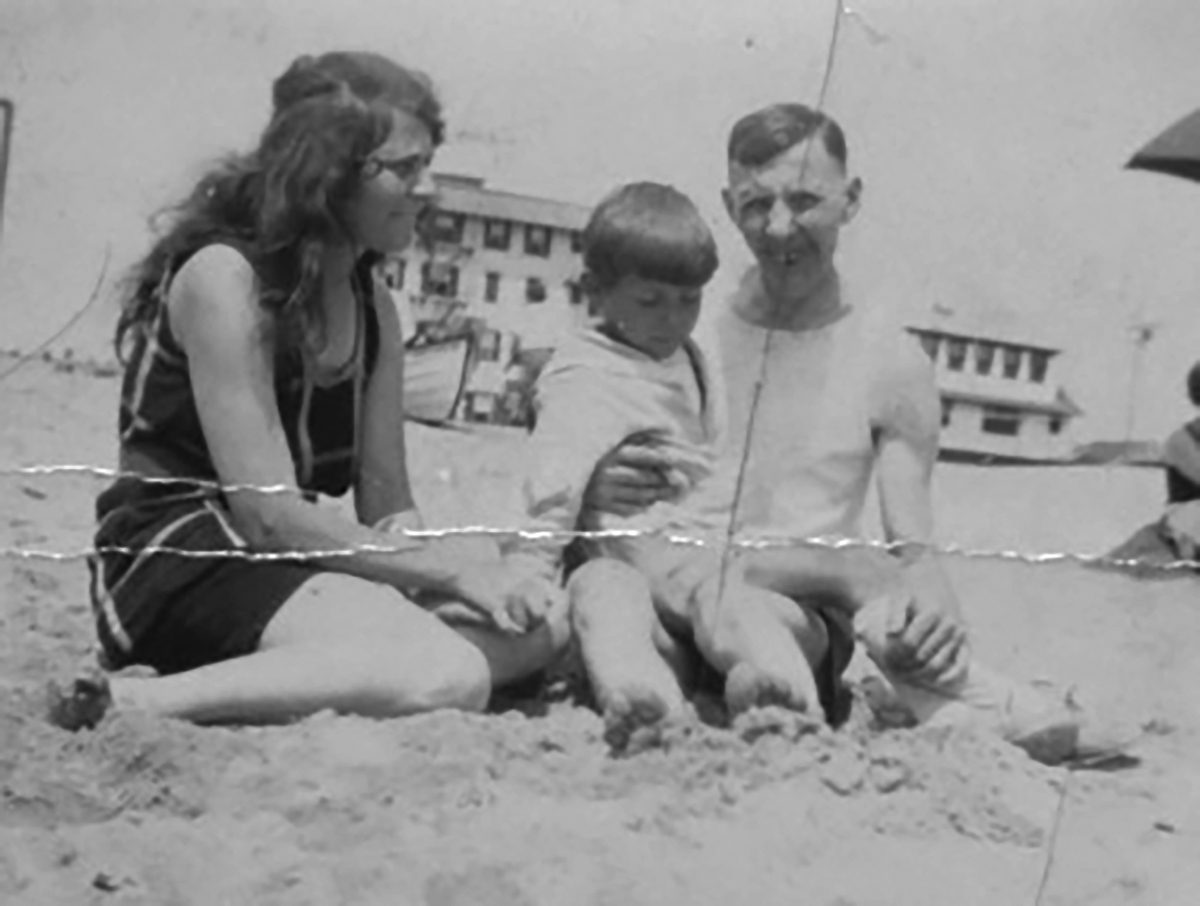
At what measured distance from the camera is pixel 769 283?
228 inches

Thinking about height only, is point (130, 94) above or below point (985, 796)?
above

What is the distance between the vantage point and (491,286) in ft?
18.9

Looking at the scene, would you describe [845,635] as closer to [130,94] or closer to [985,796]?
[985,796]

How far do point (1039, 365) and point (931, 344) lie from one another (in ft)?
0.59

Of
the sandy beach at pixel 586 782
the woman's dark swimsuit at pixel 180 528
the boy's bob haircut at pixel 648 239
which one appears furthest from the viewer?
the boy's bob haircut at pixel 648 239

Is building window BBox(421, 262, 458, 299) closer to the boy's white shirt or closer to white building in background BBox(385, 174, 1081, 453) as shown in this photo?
white building in background BBox(385, 174, 1081, 453)

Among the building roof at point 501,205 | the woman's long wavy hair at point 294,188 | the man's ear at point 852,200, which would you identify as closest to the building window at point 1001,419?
the man's ear at point 852,200

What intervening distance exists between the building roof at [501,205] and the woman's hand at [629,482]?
0.38 meters

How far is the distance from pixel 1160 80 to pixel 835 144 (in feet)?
1.81

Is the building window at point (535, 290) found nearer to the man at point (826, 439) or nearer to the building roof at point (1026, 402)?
the man at point (826, 439)

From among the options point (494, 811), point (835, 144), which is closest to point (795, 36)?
point (835, 144)

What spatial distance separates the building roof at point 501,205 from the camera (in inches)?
227

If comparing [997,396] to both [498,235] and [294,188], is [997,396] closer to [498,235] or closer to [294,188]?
[498,235]

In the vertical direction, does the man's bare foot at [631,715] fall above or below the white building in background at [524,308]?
below
